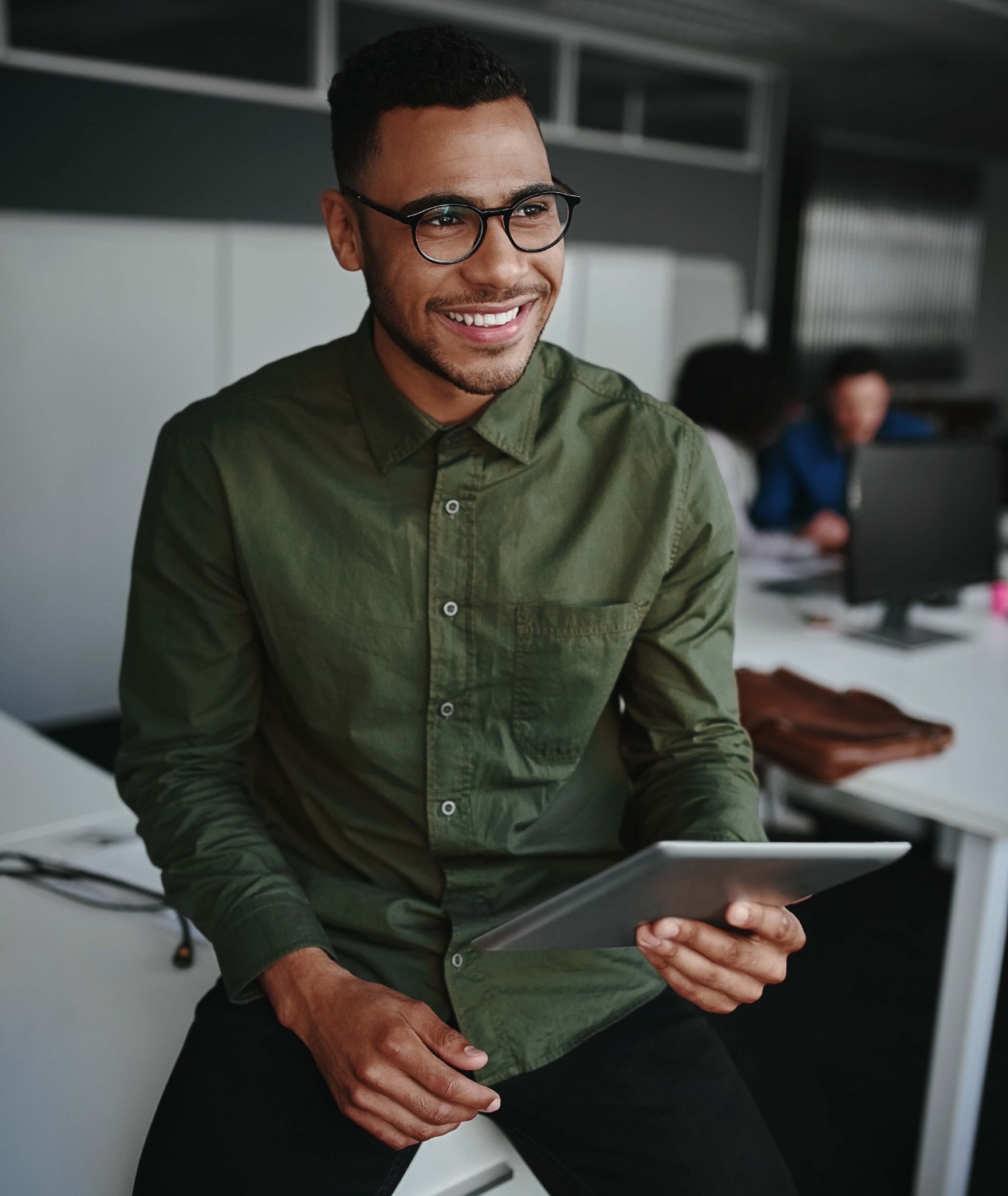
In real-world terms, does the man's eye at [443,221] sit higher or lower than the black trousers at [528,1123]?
higher

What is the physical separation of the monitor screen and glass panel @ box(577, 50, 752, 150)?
3773 millimetres

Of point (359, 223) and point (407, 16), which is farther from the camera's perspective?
point (407, 16)

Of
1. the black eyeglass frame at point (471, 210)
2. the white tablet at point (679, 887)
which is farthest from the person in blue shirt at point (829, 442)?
the white tablet at point (679, 887)

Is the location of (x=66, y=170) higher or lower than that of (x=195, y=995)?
higher

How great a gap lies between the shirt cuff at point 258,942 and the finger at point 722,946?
0.36 meters

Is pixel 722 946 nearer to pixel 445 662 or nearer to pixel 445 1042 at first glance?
pixel 445 1042

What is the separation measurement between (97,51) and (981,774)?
4.00 metres

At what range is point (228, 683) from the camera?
134 centimetres

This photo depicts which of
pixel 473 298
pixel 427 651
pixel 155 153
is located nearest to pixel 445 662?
pixel 427 651

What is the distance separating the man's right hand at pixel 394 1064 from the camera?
107 centimetres

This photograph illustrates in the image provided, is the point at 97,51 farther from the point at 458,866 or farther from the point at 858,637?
the point at 458,866

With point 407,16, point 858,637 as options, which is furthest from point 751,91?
point 858,637

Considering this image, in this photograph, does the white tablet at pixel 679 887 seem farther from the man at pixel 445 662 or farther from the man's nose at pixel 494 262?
the man's nose at pixel 494 262

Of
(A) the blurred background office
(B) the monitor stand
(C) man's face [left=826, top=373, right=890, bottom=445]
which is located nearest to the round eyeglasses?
(A) the blurred background office
